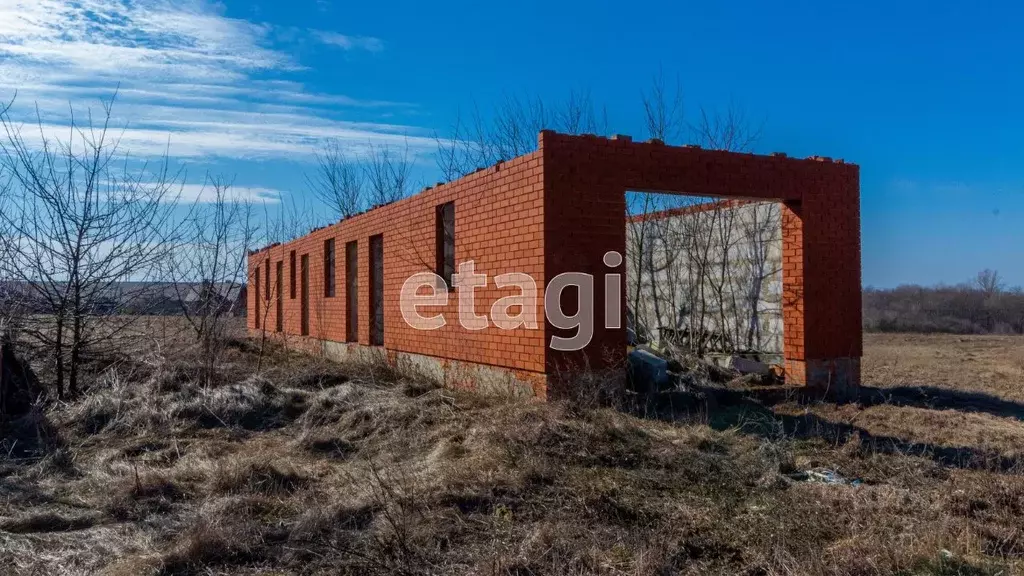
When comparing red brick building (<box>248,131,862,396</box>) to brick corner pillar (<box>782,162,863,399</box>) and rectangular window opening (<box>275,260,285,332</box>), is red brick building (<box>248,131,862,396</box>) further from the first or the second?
rectangular window opening (<box>275,260,285,332</box>)

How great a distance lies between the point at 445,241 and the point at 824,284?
5.08 m

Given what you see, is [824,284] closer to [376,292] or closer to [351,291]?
[376,292]

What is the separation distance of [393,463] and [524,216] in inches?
128

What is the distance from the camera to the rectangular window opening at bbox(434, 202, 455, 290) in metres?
10.4

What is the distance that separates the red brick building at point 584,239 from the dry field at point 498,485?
75 centimetres

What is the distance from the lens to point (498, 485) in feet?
17.0

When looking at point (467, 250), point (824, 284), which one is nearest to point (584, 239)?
point (467, 250)

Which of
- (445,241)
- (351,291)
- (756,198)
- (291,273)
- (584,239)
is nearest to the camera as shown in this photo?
(584,239)

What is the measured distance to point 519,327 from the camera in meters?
8.34

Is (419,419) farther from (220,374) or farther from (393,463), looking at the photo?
(220,374)

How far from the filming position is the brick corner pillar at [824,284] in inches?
372

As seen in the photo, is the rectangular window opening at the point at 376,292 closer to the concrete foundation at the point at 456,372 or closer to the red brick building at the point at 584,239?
the concrete foundation at the point at 456,372

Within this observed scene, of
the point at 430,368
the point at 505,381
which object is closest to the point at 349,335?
the point at 430,368

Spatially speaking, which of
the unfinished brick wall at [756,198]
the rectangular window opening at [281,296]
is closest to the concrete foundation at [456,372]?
the unfinished brick wall at [756,198]
